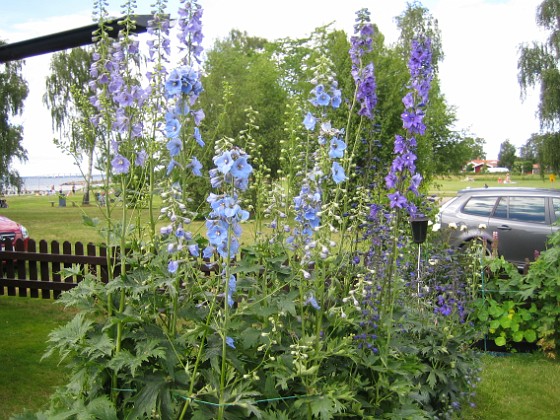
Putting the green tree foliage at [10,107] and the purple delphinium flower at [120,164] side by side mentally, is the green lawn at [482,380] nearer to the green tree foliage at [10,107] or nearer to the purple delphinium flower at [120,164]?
the purple delphinium flower at [120,164]

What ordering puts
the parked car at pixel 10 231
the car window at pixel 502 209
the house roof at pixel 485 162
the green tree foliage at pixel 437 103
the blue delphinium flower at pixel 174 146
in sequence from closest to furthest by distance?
the blue delphinium flower at pixel 174 146
the car window at pixel 502 209
the parked car at pixel 10 231
the green tree foliage at pixel 437 103
the house roof at pixel 485 162

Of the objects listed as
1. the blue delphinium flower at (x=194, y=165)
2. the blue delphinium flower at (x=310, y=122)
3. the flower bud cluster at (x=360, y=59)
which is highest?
the flower bud cluster at (x=360, y=59)

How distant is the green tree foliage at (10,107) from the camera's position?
75.5ft

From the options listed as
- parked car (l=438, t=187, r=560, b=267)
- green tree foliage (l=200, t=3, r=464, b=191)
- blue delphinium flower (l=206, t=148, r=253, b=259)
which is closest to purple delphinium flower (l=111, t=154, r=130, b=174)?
blue delphinium flower (l=206, t=148, r=253, b=259)

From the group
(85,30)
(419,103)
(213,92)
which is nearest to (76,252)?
(85,30)

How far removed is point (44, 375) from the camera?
202 inches

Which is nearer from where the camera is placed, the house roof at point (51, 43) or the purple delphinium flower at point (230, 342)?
the purple delphinium flower at point (230, 342)

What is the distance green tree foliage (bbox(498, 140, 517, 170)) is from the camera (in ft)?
319

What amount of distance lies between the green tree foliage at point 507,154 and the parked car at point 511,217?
9299 centimetres

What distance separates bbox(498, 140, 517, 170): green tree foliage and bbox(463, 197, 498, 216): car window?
92.9 metres

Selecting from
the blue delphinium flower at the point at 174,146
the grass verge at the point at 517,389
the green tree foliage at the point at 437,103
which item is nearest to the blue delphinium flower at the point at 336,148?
the blue delphinium flower at the point at 174,146

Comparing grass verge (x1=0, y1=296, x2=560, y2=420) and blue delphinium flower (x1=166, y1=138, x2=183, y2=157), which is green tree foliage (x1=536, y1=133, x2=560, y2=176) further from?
blue delphinium flower (x1=166, y1=138, x2=183, y2=157)

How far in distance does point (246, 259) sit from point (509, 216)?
26.3 feet

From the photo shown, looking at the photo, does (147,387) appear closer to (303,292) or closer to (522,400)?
(303,292)
